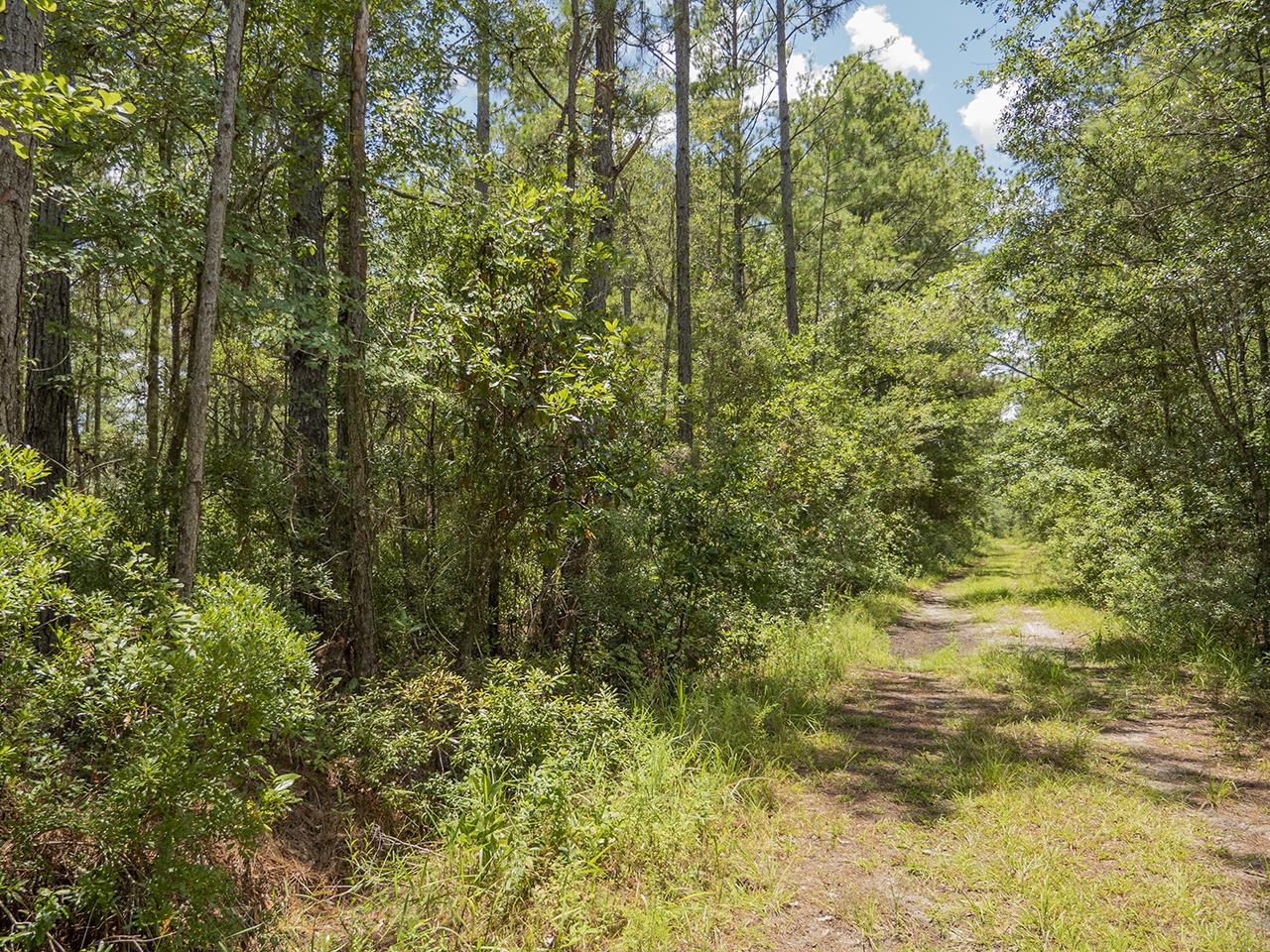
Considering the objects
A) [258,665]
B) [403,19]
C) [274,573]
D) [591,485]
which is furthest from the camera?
[403,19]

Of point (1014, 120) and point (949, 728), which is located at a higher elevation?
point (1014, 120)

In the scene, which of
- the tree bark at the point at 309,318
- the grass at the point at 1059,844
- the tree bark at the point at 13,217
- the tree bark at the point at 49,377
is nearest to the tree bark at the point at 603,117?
the tree bark at the point at 309,318

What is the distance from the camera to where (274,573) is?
17.2 feet

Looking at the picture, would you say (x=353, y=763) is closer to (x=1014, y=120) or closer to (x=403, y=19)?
(x=403, y=19)

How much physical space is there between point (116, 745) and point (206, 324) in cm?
220

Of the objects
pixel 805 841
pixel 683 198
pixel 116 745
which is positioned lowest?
pixel 805 841

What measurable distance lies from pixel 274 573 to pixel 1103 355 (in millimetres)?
9796

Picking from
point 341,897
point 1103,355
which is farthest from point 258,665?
point 1103,355

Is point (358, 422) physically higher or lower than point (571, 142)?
lower

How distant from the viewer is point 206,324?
3.66 meters

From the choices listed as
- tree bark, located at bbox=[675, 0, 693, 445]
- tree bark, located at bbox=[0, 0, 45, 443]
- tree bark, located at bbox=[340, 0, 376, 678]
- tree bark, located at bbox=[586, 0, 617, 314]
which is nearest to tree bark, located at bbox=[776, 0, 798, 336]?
tree bark, located at bbox=[675, 0, 693, 445]

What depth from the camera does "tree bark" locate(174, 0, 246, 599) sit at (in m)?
3.56

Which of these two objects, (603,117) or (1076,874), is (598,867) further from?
(603,117)

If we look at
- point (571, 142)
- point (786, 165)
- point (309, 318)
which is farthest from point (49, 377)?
point (786, 165)
